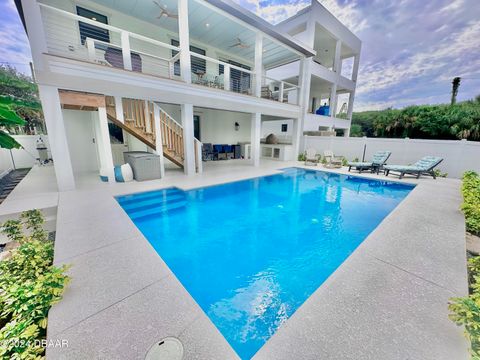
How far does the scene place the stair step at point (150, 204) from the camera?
5430 mm

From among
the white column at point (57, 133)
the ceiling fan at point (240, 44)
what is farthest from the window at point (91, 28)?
the ceiling fan at point (240, 44)

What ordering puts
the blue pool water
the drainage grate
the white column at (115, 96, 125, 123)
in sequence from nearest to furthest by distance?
the drainage grate
the blue pool water
the white column at (115, 96, 125, 123)

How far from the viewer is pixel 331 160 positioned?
39.3 feet

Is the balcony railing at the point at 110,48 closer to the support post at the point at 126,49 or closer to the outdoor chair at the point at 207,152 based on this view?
the support post at the point at 126,49

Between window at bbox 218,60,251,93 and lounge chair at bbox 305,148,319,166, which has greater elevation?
window at bbox 218,60,251,93

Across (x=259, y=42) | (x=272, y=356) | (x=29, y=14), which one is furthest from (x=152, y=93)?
(x=272, y=356)

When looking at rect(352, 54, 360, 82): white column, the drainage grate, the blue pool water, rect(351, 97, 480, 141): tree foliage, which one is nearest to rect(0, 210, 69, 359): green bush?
the drainage grate

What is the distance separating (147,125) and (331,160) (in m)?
10.3

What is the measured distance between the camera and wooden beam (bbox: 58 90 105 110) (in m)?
5.88

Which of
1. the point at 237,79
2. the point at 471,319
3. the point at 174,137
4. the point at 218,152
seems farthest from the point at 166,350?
the point at 237,79

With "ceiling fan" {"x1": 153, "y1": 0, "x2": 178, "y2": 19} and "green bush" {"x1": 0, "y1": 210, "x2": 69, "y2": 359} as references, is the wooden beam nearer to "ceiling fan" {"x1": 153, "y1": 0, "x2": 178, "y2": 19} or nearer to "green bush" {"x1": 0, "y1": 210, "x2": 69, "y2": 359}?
"ceiling fan" {"x1": 153, "y1": 0, "x2": 178, "y2": 19}

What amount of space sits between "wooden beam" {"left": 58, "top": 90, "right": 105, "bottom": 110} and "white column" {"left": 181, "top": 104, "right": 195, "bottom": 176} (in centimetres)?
285

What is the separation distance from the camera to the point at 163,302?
6.82 feet

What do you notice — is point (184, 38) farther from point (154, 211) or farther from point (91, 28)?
point (154, 211)
